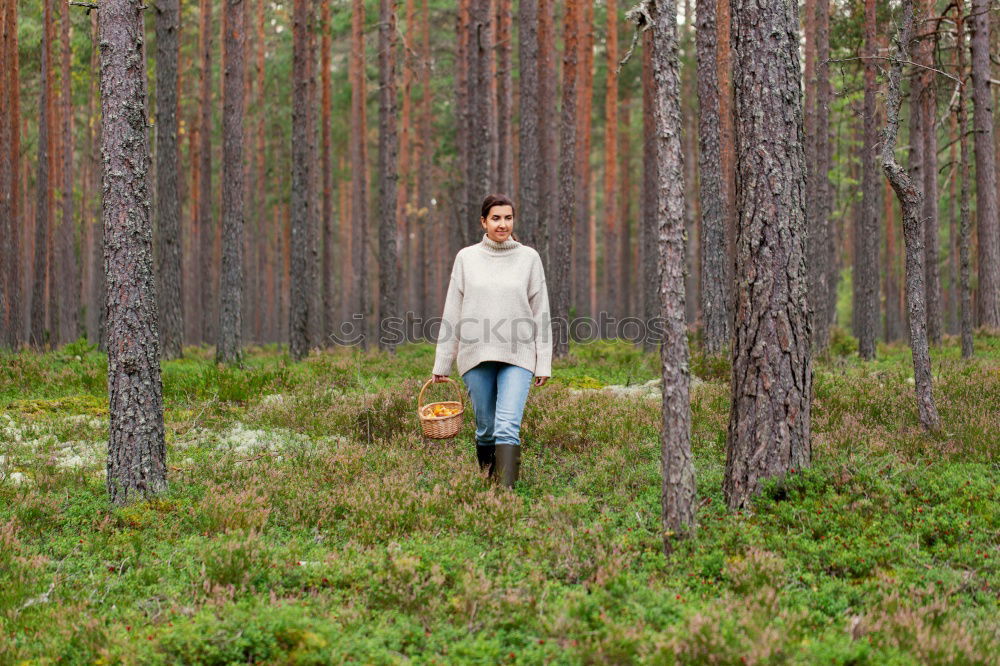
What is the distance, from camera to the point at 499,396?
6555 millimetres

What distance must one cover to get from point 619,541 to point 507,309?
7.39ft

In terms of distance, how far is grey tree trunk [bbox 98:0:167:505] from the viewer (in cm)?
592

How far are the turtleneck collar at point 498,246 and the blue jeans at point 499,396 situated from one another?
0.94 metres

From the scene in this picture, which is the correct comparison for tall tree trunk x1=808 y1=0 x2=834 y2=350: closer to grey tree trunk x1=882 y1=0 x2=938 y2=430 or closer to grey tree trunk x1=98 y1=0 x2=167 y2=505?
grey tree trunk x1=882 y1=0 x2=938 y2=430

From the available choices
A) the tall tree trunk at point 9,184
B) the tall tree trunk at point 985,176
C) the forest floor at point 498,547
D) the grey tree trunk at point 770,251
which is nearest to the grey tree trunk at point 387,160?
the tall tree trunk at point 9,184

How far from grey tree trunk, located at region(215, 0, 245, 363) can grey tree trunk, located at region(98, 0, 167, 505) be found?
9.35 metres

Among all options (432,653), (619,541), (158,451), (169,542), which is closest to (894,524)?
(619,541)

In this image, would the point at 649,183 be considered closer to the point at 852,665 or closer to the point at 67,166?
the point at 67,166

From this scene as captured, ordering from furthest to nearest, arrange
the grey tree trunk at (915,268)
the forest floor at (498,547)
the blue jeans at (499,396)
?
the grey tree trunk at (915,268) → the blue jeans at (499,396) → the forest floor at (498,547)

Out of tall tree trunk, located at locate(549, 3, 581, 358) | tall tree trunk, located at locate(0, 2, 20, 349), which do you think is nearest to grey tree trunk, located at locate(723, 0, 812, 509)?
tall tree trunk, located at locate(549, 3, 581, 358)

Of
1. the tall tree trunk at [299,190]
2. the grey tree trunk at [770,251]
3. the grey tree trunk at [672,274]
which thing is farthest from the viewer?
Answer: the tall tree trunk at [299,190]

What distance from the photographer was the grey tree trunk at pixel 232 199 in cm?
1532

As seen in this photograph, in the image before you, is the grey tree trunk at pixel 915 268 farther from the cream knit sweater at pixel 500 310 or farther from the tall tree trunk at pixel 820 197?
the tall tree trunk at pixel 820 197

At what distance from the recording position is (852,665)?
3.53 metres
